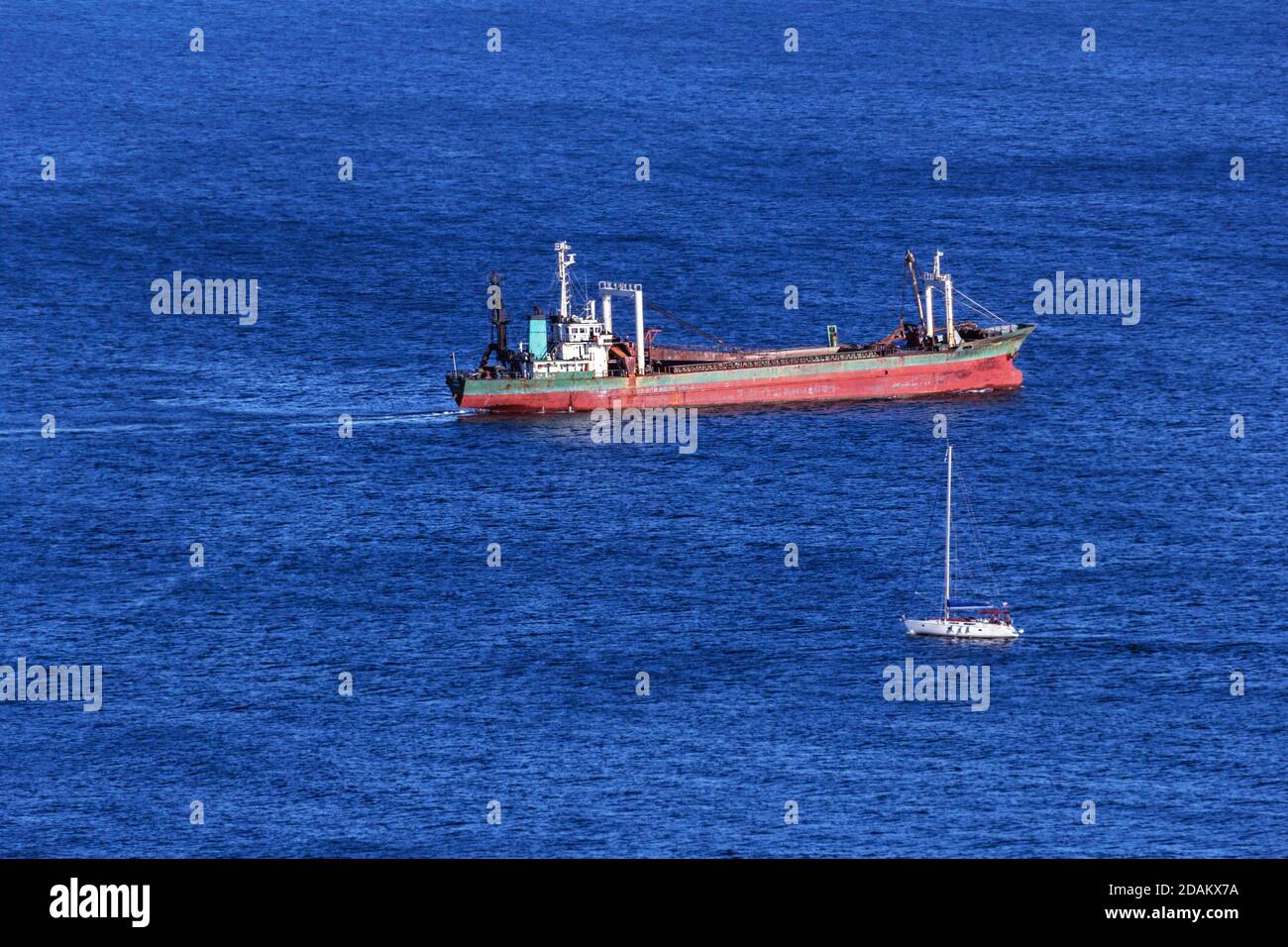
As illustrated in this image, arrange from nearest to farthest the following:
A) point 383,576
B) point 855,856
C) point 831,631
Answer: point 855,856, point 831,631, point 383,576

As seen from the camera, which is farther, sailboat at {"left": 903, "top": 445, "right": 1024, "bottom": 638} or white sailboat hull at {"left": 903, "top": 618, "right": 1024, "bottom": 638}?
sailboat at {"left": 903, "top": 445, "right": 1024, "bottom": 638}

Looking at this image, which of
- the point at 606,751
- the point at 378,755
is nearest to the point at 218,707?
the point at 378,755

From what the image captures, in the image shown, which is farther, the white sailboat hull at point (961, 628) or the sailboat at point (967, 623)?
the sailboat at point (967, 623)

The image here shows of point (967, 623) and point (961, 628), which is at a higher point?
point (967, 623)

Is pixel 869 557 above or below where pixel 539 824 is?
above
